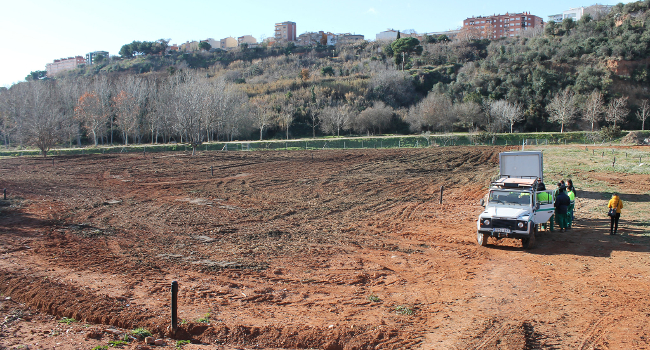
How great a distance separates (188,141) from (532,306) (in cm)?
5763

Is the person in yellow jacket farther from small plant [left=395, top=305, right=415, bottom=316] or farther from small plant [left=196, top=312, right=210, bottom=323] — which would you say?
small plant [left=196, top=312, right=210, bottom=323]

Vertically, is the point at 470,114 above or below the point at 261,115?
below

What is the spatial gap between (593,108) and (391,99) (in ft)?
123

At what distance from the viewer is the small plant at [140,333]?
24.6 ft

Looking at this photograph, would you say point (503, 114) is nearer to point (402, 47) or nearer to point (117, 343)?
point (402, 47)

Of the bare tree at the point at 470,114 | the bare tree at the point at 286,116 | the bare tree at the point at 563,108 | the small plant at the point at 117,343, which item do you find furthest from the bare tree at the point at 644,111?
the small plant at the point at 117,343

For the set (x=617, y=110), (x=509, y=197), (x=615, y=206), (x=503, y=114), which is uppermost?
(x=617, y=110)

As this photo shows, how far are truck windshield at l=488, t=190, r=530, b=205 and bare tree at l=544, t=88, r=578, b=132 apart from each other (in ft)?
205

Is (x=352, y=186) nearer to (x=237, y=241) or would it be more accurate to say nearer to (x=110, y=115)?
(x=237, y=241)

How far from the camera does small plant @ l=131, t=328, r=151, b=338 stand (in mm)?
7500

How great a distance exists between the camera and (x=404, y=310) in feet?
29.2

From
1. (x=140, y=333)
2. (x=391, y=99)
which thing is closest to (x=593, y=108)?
(x=391, y=99)

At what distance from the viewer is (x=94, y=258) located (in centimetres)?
1244

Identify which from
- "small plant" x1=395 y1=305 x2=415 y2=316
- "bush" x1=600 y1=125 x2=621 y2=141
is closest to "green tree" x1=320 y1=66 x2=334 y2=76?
"bush" x1=600 y1=125 x2=621 y2=141
